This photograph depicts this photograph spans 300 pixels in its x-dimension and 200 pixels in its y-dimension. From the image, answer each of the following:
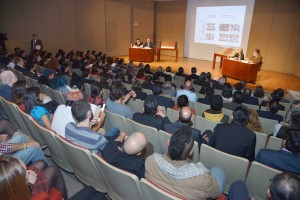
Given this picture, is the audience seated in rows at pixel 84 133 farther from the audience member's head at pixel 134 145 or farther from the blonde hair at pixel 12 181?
the blonde hair at pixel 12 181

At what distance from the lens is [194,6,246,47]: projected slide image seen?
10805 mm

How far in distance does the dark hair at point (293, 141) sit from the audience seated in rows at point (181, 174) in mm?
882

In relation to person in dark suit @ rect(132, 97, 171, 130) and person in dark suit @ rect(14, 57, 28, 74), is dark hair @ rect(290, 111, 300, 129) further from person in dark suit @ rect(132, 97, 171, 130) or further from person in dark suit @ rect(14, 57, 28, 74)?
person in dark suit @ rect(14, 57, 28, 74)

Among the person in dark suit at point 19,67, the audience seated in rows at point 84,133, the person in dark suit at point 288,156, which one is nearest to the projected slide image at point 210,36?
the person in dark suit at point 19,67

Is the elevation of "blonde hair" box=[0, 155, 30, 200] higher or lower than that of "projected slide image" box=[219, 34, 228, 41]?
lower

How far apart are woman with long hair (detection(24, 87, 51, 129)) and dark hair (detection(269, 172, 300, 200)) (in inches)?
95.4

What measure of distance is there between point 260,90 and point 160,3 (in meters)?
11.3

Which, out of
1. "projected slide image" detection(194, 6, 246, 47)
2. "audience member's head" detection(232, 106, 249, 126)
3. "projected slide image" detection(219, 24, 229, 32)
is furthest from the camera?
"projected slide image" detection(219, 24, 229, 32)

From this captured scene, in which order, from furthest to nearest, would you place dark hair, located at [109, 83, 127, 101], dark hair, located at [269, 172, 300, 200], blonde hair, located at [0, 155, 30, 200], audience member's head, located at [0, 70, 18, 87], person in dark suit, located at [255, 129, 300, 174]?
audience member's head, located at [0, 70, 18, 87]
dark hair, located at [109, 83, 127, 101]
person in dark suit, located at [255, 129, 300, 174]
dark hair, located at [269, 172, 300, 200]
blonde hair, located at [0, 155, 30, 200]

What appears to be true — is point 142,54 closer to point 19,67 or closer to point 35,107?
point 19,67

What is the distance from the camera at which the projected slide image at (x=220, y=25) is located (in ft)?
35.4

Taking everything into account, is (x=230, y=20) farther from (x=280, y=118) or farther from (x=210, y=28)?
(x=280, y=118)

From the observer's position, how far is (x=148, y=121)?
270cm

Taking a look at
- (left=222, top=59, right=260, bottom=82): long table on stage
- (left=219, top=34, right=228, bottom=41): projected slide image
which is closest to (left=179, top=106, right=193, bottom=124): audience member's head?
(left=222, top=59, right=260, bottom=82): long table on stage
